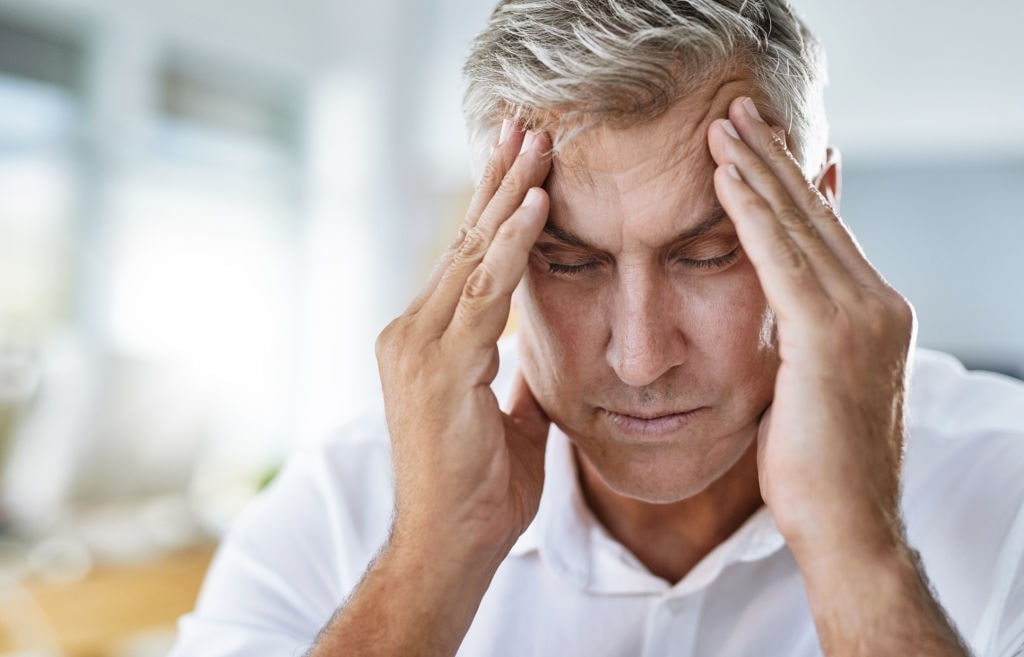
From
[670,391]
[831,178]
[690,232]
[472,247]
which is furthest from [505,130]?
[831,178]

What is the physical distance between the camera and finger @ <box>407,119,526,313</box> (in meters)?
1.16

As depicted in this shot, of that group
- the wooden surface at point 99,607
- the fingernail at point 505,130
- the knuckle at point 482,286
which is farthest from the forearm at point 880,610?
the wooden surface at point 99,607

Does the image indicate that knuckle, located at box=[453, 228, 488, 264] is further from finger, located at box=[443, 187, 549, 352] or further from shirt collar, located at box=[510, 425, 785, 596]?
shirt collar, located at box=[510, 425, 785, 596]

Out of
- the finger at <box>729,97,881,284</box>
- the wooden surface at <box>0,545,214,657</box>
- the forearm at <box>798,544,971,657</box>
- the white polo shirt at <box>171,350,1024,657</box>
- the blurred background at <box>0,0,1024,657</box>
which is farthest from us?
the blurred background at <box>0,0,1024,657</box>

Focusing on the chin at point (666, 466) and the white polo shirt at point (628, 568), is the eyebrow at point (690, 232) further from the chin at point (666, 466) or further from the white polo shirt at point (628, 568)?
the white polo shirt at point (628, 568)

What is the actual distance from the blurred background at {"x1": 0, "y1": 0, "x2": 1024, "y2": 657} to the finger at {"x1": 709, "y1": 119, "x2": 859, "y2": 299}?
8.14 ft

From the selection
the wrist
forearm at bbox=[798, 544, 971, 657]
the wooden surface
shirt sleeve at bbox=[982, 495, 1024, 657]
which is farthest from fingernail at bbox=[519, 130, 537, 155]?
the wooden surface

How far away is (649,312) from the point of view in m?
1.09

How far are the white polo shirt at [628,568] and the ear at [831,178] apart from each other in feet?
1.16

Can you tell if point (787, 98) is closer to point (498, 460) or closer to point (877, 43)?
point (498, 460)

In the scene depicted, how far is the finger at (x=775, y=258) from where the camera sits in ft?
3.38

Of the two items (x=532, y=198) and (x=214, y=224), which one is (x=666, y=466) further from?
(x=214, y=224)

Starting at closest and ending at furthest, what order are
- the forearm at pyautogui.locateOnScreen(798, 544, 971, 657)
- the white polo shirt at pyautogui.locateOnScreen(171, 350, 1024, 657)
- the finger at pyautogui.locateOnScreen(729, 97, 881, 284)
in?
the forearm at pyautogui.locateOnScreen(798, 544, 971, 657) < the finger at pyautogui.locateOnScreen(729, 97, 881, 284) < the white polo shirt at pyautogui.locateOnScreen(171, 350, 1024, 657)

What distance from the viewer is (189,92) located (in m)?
5.12
